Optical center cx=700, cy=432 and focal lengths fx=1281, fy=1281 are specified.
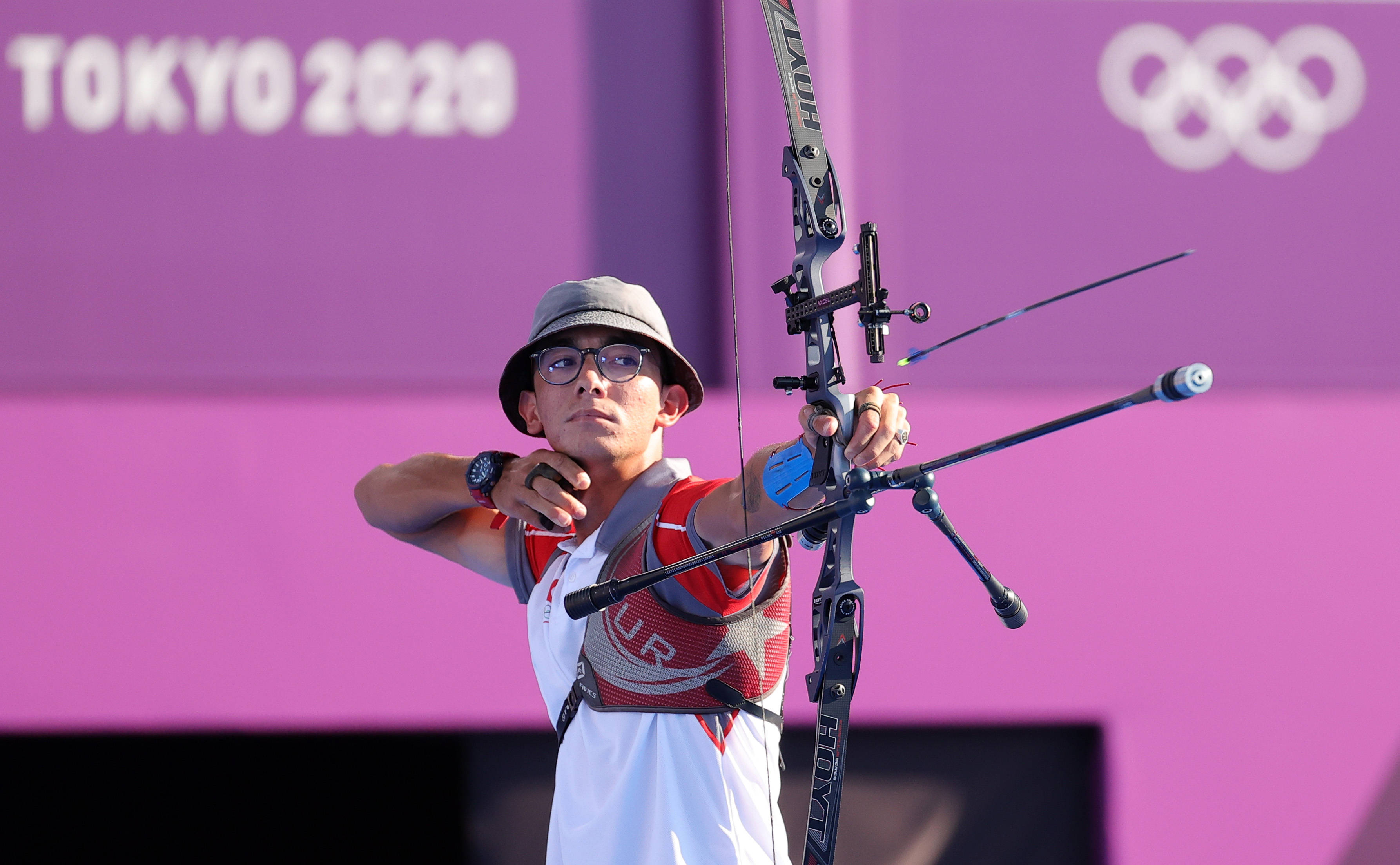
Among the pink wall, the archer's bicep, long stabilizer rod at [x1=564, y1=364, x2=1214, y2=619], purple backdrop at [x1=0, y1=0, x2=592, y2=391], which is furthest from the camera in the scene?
purple backdrop at [x1=0, y1=0, x2=592, y2=391]

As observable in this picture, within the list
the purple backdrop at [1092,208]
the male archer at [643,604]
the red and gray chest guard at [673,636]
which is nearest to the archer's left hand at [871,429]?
the male archer at [643,604]

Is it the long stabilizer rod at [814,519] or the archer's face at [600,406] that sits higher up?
the archer's face at [600,406]

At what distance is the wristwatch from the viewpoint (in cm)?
159

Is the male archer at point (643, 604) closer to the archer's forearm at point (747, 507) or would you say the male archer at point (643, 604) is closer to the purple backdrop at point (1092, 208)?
the archer's forearm at point (747, 507)

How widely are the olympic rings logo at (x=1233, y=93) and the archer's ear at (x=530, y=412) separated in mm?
1747

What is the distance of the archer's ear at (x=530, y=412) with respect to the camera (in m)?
1.71

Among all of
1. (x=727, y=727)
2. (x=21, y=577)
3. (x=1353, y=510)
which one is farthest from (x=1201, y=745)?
(x=21, y=577)

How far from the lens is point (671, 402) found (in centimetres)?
165

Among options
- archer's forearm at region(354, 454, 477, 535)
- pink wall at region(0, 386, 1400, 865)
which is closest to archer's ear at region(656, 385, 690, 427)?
archer's forearm at region(354, 454, 477, 535)

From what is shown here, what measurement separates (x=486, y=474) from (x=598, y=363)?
20cm

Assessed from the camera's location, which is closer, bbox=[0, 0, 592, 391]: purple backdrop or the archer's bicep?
the archer's bicep

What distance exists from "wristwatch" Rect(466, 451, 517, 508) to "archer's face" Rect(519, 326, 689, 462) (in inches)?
2.7

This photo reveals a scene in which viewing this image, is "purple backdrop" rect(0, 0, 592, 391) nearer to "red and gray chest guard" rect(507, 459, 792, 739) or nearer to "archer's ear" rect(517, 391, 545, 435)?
"archer's ear" rect(517, 391, 545, 435)

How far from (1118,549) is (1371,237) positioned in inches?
37.6
